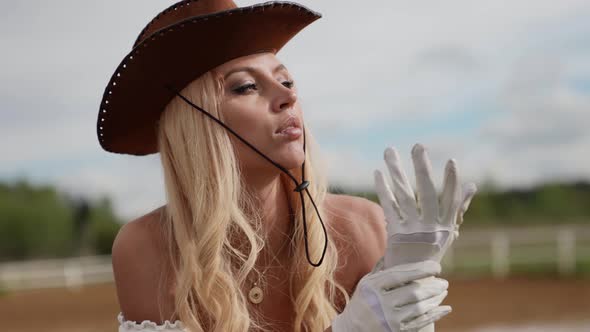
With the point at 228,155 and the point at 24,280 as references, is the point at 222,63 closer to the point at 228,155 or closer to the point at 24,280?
the point at 228,155

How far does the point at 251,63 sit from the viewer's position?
2.45 meters

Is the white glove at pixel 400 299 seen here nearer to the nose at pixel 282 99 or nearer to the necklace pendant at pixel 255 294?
the necklace pendant at pixel 255 294

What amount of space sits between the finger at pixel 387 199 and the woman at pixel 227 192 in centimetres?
34

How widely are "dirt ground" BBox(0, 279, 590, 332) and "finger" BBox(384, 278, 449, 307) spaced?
7.51 m

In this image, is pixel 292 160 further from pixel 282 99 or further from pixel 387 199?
pixel 387 199

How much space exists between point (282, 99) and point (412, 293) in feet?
2.47

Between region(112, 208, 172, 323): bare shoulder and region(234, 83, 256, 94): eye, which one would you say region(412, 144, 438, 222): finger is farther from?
region(112, 208, 172, 323): bare shoulder

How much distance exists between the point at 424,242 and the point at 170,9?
1227mm

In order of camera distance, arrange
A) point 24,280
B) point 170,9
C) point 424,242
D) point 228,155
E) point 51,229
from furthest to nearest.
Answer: point 51,229 < point 24,280 < point 170,9 < point 228,155 < point 424,242

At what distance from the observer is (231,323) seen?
7.93 feet

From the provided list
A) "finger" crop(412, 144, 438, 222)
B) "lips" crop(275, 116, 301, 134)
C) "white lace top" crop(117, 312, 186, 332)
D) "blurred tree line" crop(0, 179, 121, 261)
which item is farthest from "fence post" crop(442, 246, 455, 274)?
"finger" crop(412, 144, 438, 222)

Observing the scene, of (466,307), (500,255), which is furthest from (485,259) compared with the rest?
(466,307)

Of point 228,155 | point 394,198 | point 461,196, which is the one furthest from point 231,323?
point 461,196

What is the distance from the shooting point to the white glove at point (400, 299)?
6.79 ft
